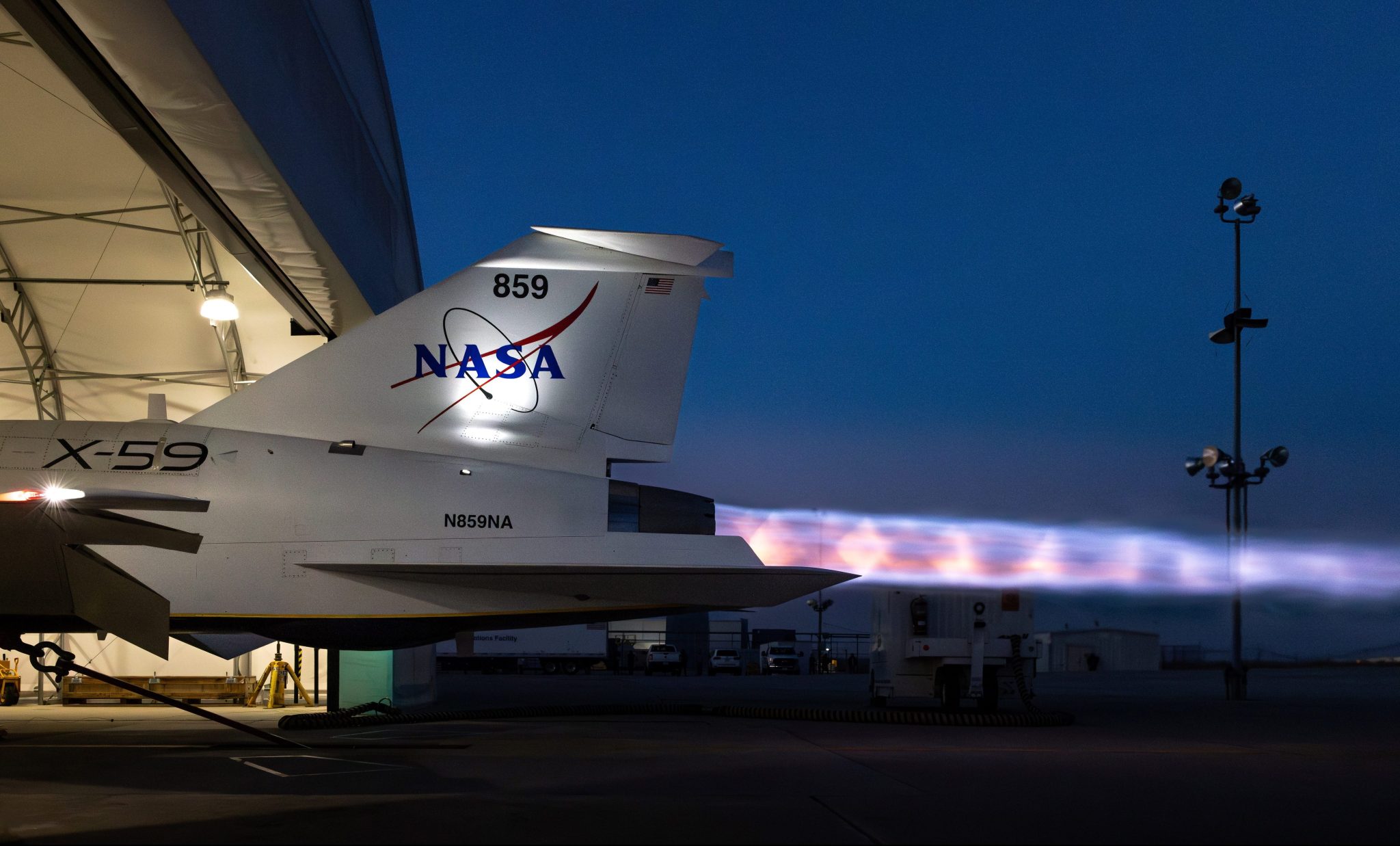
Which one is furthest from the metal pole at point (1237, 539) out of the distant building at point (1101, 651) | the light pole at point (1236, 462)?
the distant building at point (1101, 651)

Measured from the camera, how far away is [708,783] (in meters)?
6.80

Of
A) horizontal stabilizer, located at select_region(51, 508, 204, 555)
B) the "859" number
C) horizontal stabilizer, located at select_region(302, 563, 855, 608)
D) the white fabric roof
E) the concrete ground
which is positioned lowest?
the concrete ground

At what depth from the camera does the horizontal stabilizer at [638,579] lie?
962cm

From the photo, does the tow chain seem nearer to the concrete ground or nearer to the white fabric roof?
the concrete ground

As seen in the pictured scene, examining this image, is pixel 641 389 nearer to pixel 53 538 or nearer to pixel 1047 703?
pixel 53 538

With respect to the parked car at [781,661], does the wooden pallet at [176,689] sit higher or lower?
higher

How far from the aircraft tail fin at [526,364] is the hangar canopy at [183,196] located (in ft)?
5.99

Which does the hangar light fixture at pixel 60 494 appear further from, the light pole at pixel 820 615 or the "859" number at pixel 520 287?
the light pole at pixel 820 615

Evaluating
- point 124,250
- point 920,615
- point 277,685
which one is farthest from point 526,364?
point 277,685

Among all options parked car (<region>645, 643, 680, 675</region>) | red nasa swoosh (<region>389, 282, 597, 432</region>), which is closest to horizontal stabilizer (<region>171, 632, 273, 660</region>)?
red nasa swoosh (<region>389, 282, 597, 432</region>)

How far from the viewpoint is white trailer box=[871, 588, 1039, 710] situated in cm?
1291

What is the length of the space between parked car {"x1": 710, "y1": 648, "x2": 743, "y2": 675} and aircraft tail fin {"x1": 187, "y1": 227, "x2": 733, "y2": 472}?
2771cm

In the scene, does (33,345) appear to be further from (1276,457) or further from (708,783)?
(1276,457)

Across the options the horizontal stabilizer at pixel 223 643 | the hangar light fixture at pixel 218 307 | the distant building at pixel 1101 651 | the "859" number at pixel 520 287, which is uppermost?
the hangar light fixture at pixel 218 307
